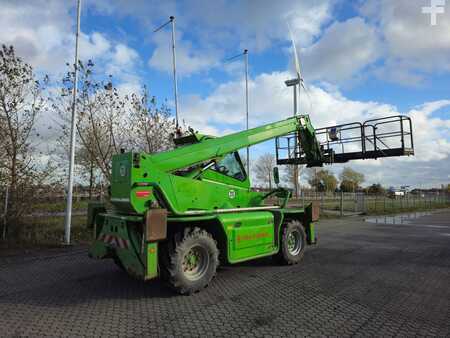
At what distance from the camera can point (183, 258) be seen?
18.1 feet

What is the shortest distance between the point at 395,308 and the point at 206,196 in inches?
156

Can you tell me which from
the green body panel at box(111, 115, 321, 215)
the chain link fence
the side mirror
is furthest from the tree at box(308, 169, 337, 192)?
the green body panel at box(111, 115, 321, 215)

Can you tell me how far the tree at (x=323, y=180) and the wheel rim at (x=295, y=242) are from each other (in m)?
68.0

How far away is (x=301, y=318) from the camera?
457cm

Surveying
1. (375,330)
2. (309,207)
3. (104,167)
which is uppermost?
(104,167)

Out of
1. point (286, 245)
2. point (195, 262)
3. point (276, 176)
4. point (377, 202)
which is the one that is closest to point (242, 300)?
point (195, 262)

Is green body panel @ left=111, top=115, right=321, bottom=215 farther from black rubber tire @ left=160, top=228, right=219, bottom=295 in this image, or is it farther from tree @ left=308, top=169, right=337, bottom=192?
tree @ left=308, top=169, right=337, bottom=192

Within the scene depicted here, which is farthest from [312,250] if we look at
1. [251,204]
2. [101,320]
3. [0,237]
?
[0,237]

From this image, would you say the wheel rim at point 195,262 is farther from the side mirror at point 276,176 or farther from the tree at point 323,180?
the tree at point 323,180

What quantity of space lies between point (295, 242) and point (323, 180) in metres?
81.0

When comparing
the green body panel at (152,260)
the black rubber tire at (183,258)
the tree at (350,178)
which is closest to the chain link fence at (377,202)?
the black rubber tire at (183,258)

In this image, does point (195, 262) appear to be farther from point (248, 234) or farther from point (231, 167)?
point (231, 167)

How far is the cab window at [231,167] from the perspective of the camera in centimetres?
738

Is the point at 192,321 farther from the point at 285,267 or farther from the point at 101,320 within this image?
the point at 285,267
